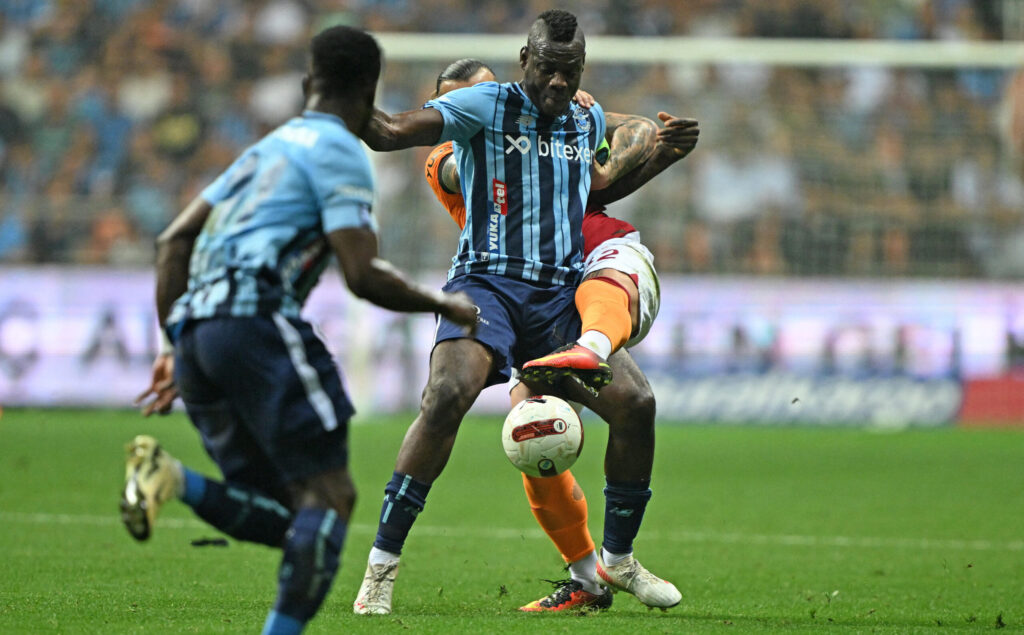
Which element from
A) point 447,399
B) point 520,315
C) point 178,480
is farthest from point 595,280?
point 178,480

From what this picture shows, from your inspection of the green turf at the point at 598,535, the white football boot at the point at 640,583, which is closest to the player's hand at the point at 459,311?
the green turf at the point at 598,535

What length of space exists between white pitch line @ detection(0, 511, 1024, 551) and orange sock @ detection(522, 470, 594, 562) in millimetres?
2294

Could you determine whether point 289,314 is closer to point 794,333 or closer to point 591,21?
point 794,333

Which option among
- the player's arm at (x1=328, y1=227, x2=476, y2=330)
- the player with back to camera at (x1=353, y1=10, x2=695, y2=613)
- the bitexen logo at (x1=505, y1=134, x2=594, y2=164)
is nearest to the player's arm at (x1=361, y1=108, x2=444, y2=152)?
the player with back to camera at (x1=353, y1=10, x2=695, y2=613)

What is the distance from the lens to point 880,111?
56.1 ft

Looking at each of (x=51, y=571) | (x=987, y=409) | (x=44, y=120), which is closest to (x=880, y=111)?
(x=987, y=409)

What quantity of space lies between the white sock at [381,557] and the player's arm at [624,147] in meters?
1.92

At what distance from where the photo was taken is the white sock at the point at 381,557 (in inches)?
215

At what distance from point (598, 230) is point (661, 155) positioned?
0.45m

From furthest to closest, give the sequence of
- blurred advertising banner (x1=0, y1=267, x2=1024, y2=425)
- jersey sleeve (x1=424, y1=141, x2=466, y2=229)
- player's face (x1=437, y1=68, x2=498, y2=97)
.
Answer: blurred advertising banner (x1=0, y1=267, x2=1024, y2=425), player's face (x1=437, y1=68, x2=498, y2=97), jersey sleeve (x1=424, y1=141, x2=466, y2=229)

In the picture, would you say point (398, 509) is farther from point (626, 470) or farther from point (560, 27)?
point (560, 27)

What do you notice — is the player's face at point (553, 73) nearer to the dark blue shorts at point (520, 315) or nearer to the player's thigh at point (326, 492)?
the dark blue shorts at point (520, 315)

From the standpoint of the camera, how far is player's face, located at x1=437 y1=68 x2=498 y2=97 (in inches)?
260

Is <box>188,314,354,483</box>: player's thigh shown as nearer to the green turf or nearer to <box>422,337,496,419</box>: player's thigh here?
the green turf
